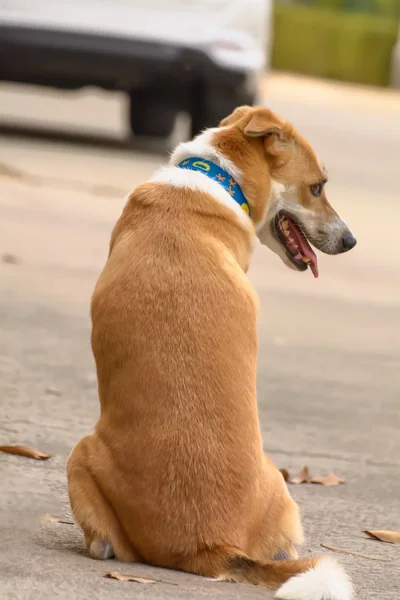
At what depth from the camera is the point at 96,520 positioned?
13.0 feet

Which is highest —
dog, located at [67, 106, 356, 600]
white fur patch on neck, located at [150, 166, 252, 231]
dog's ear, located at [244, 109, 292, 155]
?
dog's ear, located at [244, 109, 292, 155]

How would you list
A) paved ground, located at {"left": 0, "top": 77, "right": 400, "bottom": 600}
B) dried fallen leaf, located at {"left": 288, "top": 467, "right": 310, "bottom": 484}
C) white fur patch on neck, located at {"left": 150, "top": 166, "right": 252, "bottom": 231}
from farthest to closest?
dried fallen leaf, located at {"left": 288, "top": 467, "right": 310, "bottom": 484} → white fur patch on neck, located at {"left": 150, "top": 166, "right": 252, "bottom": 231} → paved ground, located at {"left": 0, "top": 77, "right": 400, "bottom": 600}

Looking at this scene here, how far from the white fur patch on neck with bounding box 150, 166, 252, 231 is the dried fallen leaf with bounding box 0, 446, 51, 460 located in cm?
142

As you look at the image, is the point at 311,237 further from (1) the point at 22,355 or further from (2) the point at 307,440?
(1) the point at 22,355

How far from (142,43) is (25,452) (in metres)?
8.94

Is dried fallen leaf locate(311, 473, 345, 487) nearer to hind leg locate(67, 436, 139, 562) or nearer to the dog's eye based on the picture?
the dog's eye

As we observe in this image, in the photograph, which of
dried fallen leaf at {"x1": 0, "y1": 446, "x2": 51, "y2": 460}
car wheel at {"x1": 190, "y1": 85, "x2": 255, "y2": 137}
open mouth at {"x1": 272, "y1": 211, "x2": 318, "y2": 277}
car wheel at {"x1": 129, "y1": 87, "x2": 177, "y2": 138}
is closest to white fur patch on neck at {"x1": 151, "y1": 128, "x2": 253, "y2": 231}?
open mouth at {"x1": 272, "y1": 211, "x2": 318, "y2": 277}

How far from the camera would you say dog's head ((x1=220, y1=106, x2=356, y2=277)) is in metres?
4.66

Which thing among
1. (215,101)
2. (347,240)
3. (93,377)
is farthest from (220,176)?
(215,101)

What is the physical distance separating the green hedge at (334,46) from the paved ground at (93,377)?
28.1m

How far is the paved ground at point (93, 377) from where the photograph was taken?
4191 millimetres

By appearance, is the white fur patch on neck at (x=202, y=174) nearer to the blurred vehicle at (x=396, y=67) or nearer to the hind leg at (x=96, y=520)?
the hind leg at (x=96, y=520)

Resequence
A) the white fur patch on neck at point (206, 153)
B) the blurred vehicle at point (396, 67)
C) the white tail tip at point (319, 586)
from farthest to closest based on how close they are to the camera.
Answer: the blurred vehicle at point (396, 67) < the white fur patch on neck at point (206, 153) < the white tail tip at point (319, 586)

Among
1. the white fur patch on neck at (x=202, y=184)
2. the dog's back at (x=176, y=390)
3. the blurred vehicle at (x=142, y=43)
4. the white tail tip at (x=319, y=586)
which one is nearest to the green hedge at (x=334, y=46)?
the blurred vehicle at (x=142, y=43)
